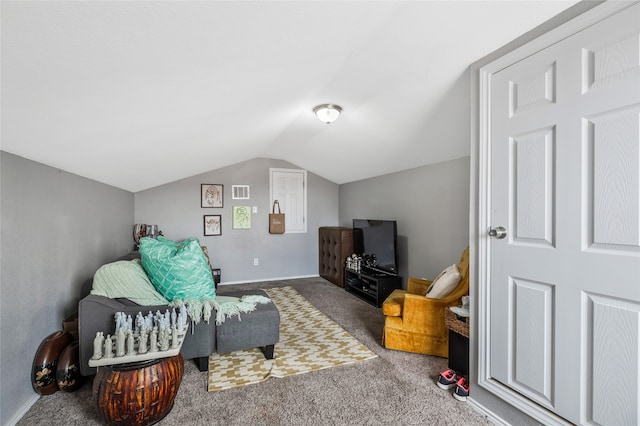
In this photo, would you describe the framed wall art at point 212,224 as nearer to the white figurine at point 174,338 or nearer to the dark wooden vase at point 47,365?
the dark wooden vase at point 47,365

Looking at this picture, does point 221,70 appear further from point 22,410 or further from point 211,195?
point 211,195

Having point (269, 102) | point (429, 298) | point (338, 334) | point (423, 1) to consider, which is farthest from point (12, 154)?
point (429, 298)

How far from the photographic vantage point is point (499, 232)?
1.63m

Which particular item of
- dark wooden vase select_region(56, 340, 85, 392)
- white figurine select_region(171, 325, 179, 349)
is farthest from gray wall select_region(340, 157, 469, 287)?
dark wooden vase select_region(56, 340, 85, 392)

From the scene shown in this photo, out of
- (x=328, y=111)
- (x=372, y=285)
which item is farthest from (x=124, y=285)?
(x=372, y=285)

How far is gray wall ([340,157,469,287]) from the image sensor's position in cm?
300

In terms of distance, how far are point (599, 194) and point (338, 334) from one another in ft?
7.49

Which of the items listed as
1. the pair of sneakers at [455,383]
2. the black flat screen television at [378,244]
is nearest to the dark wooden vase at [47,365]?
the pair of sneakers at [455,383]

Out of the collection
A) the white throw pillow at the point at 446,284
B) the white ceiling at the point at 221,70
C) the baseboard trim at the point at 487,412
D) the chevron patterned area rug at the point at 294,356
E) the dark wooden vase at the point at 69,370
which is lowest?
the chevron patterned area rug at the point at 294,356

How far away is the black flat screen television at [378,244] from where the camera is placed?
12.2ft

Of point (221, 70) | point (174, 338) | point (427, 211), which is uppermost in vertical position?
point (221, 70)

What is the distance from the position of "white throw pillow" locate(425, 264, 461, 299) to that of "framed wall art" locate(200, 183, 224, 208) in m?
3.71

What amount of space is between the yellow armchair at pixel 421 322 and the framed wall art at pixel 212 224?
10.9ft

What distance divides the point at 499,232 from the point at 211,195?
14.1ft
